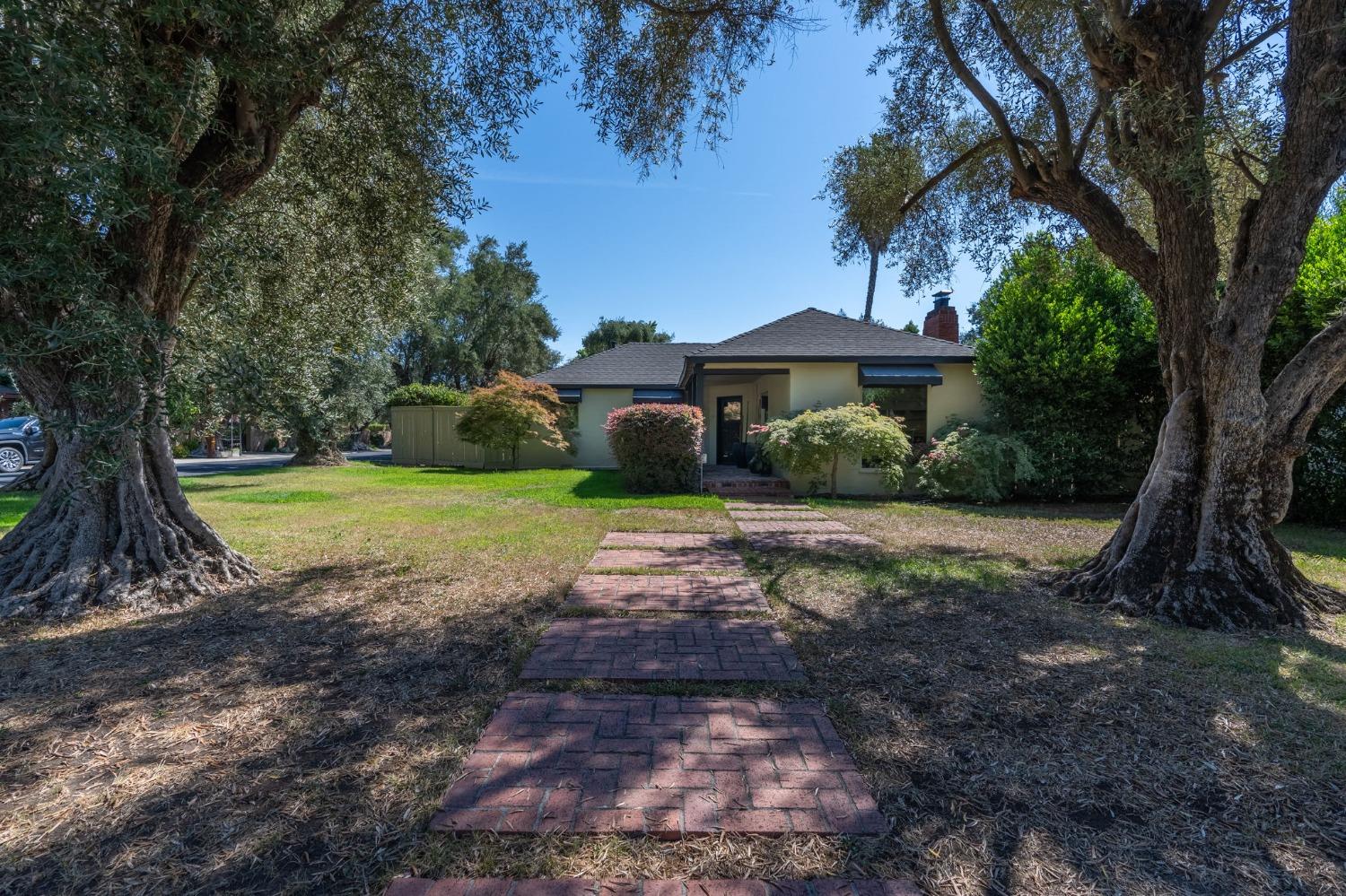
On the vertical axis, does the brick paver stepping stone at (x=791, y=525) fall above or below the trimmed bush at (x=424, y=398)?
A: below

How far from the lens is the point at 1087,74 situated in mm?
6887

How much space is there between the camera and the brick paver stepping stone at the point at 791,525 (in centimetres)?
824

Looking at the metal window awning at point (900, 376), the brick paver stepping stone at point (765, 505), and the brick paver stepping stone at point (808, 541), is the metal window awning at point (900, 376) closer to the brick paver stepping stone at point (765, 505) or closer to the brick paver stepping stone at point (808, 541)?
the brick paver stepping stone at point (765, 505)

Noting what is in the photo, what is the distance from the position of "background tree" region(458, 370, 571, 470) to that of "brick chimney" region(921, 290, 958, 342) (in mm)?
10962

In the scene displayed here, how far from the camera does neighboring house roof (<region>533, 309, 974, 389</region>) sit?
12.3 meters

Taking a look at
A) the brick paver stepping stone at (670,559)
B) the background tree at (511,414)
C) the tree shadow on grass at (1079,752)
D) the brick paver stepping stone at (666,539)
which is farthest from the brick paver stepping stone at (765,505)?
the background tree at (511,414)

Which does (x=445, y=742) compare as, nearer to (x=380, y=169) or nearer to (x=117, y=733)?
(x=117, y=733)

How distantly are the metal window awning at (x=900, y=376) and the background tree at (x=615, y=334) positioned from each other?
119 feet

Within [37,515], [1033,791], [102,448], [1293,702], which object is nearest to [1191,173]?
[1293,702]

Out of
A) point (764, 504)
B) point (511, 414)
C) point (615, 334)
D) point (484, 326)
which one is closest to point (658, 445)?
point (764, 504)

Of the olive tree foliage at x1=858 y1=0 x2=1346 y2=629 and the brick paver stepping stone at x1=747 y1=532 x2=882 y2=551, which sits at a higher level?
the olive tree foliage at x1=858 y1=0 x2=1346 y2=629

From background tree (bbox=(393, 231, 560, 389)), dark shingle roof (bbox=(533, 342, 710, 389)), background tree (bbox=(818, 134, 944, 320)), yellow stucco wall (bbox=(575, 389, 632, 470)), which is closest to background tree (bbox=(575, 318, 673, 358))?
background tree (bbox=(393, 231, 560, 389))

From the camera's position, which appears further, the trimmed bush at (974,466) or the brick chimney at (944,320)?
the brick chimney at (944,320)

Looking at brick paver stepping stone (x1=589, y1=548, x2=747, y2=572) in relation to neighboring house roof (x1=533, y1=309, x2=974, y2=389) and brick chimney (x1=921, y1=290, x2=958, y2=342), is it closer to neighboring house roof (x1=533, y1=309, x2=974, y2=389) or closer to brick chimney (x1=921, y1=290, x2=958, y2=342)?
neighboring house roof (x1=533, y1=309, x2=974, y2=389)
